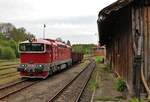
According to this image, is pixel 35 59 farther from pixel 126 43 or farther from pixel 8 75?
pixel 126 43

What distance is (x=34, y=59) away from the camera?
993 inches

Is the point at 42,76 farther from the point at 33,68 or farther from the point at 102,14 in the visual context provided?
the point at 102,14

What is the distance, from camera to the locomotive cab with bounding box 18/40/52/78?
24766 mm

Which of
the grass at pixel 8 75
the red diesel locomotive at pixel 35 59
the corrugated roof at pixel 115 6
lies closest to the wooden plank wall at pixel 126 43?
the corrugated roof at pixel 115 6

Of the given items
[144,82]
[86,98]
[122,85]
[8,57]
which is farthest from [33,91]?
[8,57]

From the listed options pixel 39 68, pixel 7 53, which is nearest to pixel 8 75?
pixel 39 68

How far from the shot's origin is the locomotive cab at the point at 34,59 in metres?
24.8

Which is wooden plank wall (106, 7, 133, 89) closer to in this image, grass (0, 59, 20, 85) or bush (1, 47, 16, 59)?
grass (0, 59, 20, 85)

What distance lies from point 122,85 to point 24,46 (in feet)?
36.2

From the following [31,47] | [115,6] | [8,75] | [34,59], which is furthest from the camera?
A: [8,75]

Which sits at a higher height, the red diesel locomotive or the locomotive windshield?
the locomotive windshield

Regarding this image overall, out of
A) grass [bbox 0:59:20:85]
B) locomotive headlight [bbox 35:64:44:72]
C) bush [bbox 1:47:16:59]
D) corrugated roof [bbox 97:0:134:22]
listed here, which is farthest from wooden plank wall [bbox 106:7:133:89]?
bush [bbox 1:47:16:59]

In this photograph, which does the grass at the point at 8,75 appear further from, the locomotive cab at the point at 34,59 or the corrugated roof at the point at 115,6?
the corrugated roof at the point at 115,6

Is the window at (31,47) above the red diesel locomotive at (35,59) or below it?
above
